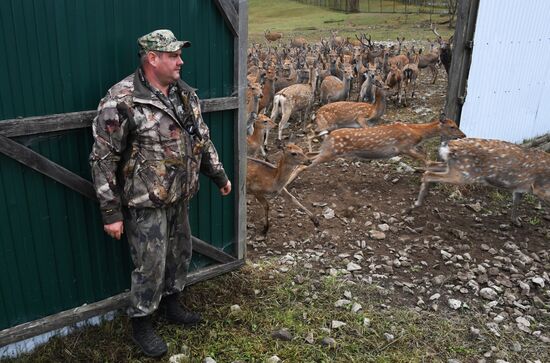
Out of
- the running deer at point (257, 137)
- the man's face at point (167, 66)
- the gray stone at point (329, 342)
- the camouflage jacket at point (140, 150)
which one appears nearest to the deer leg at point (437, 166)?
the running deer at point (257, 137)

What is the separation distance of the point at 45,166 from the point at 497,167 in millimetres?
Answer: 4928

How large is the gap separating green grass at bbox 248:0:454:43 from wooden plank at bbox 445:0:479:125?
18080 millimetres

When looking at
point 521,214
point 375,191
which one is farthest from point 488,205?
point 375,191

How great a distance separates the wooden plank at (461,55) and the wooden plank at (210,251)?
4484 mm

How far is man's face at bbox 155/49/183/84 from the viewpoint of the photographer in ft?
10.7

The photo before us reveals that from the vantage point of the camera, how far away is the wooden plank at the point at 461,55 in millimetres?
7027

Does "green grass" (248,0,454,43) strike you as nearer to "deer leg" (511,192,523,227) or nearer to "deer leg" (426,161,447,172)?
"deer leg" (426,161,447,172)

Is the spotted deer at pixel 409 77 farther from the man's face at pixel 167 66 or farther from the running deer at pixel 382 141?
the man's face at pixel 167 66

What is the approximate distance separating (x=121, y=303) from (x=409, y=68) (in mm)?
10218

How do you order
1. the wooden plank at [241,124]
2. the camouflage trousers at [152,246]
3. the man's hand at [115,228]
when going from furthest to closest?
the wooden plank at [241,124] < the camouflage trousers at [152,246] < the man's hand at [115,228]

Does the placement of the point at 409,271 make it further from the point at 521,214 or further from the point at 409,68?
the point at 409,68

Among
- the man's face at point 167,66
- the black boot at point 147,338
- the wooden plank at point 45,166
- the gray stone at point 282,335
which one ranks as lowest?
the gray stone at point 282,335

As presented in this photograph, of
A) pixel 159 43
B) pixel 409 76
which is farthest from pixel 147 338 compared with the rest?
pixel 409 76

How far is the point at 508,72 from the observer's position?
25.5ft
